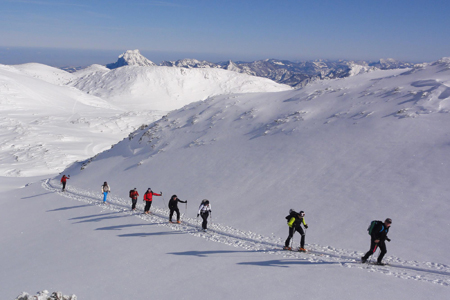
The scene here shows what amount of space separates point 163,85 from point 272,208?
13976 centimetres

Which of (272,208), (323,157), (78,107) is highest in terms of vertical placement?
(78,107)

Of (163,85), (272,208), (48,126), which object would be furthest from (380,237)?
(163,85)

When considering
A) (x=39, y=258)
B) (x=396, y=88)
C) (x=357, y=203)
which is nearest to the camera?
(x=39, y=258)

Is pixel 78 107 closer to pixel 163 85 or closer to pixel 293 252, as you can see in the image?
pixel 163 85

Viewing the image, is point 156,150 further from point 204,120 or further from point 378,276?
point 378,276

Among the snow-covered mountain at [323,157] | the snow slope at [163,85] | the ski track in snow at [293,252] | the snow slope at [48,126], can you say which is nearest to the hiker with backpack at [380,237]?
the ski track in snow at [293,252]

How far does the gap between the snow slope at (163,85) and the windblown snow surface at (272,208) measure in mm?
104887

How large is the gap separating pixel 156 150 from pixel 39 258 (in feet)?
57.5

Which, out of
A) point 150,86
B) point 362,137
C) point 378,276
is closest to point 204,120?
point 362,137

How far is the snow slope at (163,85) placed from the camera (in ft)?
436

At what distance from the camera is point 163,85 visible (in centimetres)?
14425

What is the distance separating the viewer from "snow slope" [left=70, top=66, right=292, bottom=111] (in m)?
133

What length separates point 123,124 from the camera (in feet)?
255

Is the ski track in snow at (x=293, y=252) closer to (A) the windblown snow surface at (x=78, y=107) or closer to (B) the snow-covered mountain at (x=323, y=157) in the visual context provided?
(B) the snow-covered mountain at (x=323, y=157)
